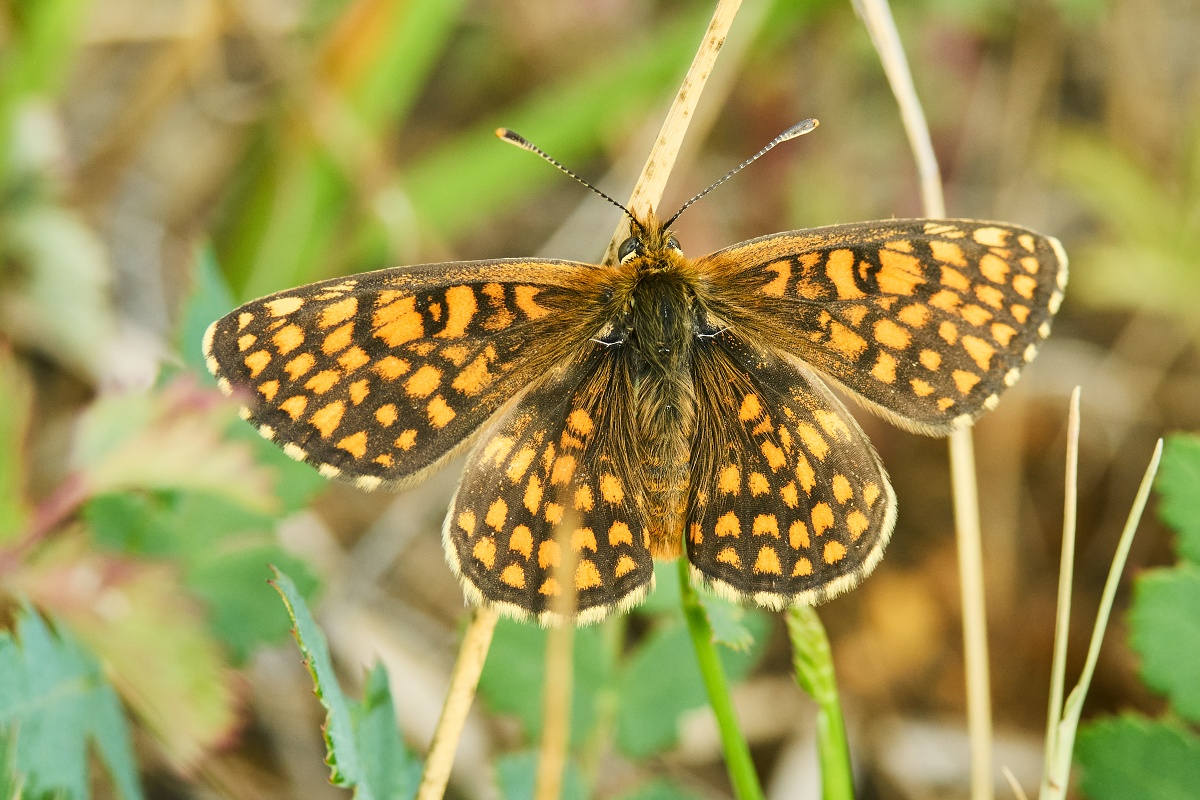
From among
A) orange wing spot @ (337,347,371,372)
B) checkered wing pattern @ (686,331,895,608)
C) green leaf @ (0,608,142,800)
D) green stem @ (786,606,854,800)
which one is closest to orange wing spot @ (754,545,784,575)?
checkered wing pattern @ (686,331,895,608)

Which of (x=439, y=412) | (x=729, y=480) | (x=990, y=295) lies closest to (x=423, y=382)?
(x=439, y=412)

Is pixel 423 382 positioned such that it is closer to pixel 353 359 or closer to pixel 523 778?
pixel 353 359

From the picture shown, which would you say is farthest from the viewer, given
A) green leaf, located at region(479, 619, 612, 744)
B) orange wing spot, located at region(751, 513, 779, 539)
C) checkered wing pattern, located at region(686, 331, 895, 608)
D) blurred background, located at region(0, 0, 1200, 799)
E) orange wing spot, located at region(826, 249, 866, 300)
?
blurred background, located at region(0, 0, 1200, 799)

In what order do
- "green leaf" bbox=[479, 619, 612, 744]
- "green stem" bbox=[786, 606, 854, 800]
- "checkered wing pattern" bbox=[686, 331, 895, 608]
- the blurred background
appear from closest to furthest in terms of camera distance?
"green stem" bbox=[786, 606, 854, 800]
"checkered wing pattern" bbox=[686, 331, 895, 608]
"green leaf" bbox=[479, 619, 612, 744]
the blurred background

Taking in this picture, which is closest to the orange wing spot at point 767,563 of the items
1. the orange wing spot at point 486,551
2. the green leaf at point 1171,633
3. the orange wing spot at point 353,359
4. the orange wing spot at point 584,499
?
the orange wing spot at point 584,499

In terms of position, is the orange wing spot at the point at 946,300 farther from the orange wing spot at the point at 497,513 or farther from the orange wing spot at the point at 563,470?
the orange wing spot at the point at 497,513

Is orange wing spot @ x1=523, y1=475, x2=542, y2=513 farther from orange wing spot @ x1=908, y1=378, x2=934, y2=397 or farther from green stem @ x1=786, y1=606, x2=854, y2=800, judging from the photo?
orange wing spot @ x1=908, y1=378, x2=934, y2=397
